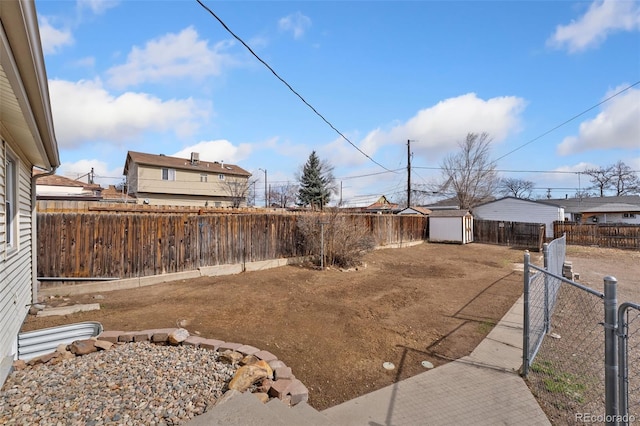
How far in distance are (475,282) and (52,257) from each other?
10073 millimetres

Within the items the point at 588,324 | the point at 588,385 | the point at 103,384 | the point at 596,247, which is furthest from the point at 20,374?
the point at 596,247

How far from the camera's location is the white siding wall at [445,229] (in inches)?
747

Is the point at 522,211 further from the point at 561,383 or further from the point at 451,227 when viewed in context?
the point at 561,383

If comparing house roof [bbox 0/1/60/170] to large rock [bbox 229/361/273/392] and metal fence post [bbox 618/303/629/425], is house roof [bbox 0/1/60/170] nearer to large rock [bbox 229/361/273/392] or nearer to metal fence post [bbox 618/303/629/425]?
large rock [bbox 229/361/273/392]

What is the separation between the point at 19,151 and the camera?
14.4ft

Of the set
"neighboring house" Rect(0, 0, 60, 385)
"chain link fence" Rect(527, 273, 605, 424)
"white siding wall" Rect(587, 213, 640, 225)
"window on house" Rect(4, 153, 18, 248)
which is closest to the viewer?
"neighboring house" Rect(0, 0, 60, 385)

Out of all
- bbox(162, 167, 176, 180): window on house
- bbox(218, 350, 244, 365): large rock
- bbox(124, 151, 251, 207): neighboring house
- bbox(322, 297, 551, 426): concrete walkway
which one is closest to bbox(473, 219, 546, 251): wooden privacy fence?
bbox(322, 297, 551, 426): concrete walkway

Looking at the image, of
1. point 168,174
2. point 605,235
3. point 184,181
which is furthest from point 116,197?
point 605,235

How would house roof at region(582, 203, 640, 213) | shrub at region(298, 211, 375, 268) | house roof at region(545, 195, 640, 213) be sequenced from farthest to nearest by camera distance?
house roof at region(545, 195, 640, 213) → house roof at region(582, 203, 640, 213) → shrub at region(298, 211, 375, 268)

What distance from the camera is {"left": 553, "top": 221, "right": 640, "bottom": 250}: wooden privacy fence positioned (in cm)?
1662

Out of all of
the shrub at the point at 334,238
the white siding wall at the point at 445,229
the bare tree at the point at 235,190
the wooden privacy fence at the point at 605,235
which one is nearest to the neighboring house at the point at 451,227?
the white siding wall at the point at 445,229

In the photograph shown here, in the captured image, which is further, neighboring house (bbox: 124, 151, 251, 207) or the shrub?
neighboring house (bbox: 124, 151, 251, 207)

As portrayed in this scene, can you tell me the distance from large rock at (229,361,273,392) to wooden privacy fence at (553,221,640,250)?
875 inches

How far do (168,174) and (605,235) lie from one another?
31.4 m
